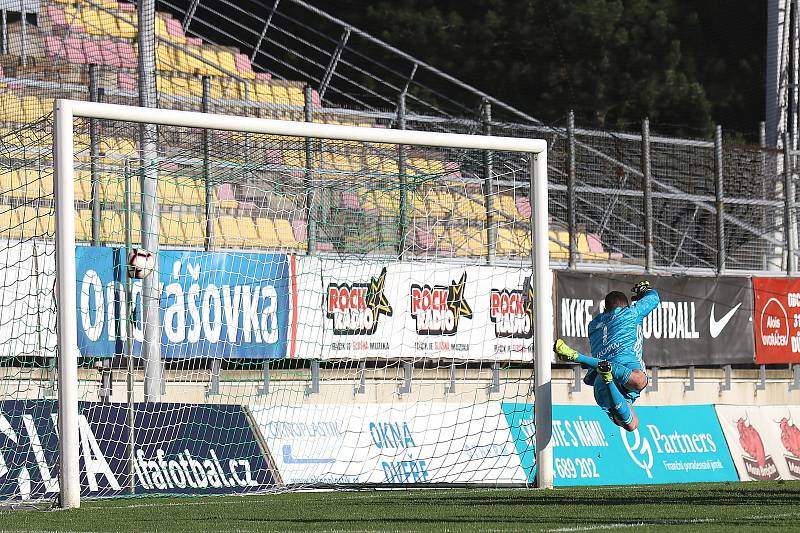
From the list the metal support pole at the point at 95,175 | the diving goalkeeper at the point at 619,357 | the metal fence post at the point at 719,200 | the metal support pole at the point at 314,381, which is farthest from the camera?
the metal fence post at the point at 719,200

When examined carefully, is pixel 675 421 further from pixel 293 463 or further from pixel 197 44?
pixel 197 44

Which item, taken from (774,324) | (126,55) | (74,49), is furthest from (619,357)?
(74,49)

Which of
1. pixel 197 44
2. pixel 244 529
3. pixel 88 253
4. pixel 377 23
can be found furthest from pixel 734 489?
pixel 377 23

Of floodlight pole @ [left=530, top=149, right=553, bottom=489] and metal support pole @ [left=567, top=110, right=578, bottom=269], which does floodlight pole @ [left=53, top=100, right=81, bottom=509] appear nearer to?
floodlight pole @ [left=530, top=149, right=553, bottom=489]

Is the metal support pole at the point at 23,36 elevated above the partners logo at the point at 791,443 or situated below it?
above

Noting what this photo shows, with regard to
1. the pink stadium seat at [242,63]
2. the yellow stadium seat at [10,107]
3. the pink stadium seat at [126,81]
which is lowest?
the yellow stadium seat at [10,107]

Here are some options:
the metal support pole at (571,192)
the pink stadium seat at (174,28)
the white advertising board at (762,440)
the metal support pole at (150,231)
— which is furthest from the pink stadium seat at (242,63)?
the white advertising board at (762,440)

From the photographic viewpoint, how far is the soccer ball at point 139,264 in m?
11.3

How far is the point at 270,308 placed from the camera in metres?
13.3

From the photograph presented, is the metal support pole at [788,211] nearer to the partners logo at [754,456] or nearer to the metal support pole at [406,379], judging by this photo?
the partners logo at [754,456]

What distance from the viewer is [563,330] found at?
16.0 meters

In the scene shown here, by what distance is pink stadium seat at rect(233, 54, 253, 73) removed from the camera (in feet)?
69.6

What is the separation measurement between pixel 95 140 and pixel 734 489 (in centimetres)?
646

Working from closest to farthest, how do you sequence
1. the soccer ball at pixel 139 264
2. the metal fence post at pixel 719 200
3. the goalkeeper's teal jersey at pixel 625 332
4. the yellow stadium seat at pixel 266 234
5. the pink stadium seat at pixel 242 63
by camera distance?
the goalkeeper's teal jersey at pixel 625 332
the soccer ball at pixel 139 264
the yellow stadium seat at pixel 266 234
the metal fence post at pixel 719 200
the pink stadium seat at pixel 242 63
